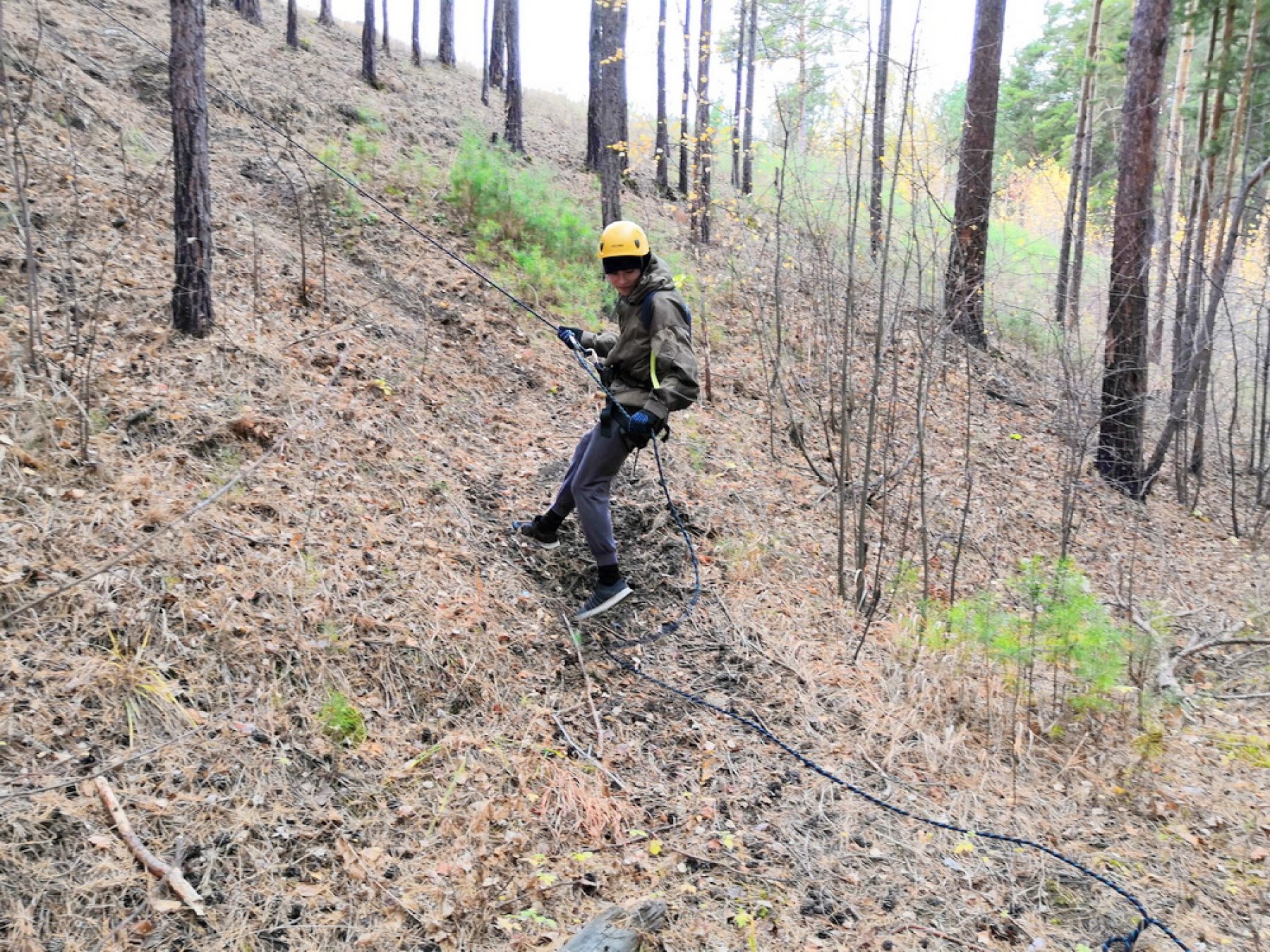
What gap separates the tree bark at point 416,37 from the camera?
21.9 m

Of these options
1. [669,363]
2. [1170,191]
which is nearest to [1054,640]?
[669,363]

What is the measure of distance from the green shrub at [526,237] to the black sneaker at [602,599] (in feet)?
16.5

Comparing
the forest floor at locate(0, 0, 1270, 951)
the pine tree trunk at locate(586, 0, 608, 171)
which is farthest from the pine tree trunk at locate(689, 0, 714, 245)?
the forest floor at locate(0, 0, 1270, 951)

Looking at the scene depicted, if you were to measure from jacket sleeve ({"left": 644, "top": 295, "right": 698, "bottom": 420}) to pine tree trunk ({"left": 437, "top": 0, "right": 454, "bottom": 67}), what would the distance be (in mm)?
22603

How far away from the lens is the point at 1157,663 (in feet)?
19.1

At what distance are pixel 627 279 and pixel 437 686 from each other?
2.75 m

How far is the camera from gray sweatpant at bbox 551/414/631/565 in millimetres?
5148

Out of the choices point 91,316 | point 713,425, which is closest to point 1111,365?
point 713,425

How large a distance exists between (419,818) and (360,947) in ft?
2.06

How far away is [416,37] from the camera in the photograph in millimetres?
22031

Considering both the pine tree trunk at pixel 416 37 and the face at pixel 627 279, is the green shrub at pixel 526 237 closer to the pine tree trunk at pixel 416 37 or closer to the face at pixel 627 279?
the face at pixel 627 279

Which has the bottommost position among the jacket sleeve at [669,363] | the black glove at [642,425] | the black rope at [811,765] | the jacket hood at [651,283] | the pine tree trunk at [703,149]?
the black rope at [811,765]

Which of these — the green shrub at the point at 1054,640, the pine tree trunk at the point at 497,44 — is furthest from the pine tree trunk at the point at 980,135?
the pine tree trunk at the point at 497,44

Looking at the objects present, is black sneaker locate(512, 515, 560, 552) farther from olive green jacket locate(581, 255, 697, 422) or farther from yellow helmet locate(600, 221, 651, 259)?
yellow helmet locate(600, 221, 651, 259)
